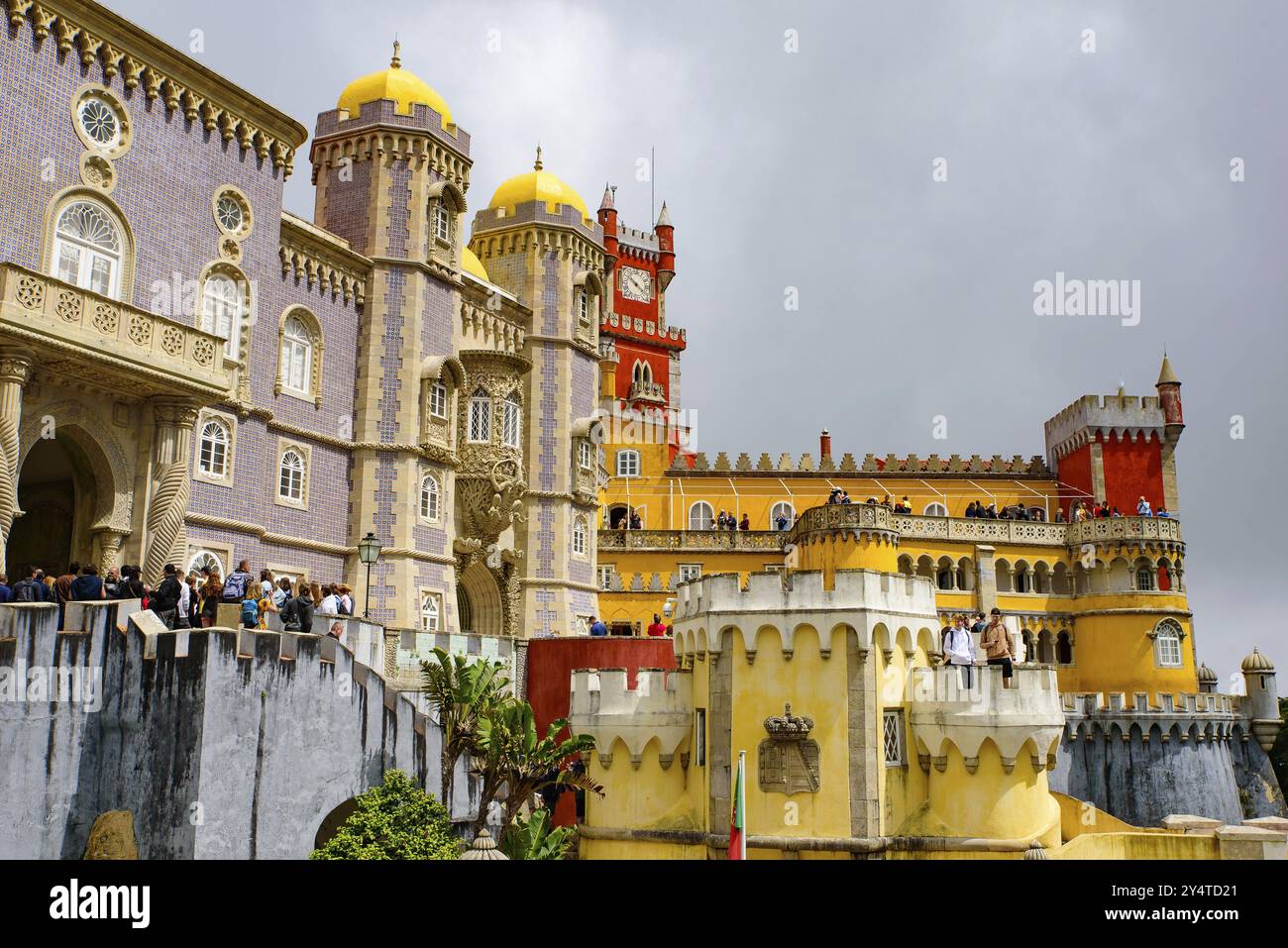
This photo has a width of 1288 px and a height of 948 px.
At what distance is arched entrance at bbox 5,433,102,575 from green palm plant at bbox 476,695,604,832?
10484mm

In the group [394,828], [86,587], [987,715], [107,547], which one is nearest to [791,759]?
[987,715]

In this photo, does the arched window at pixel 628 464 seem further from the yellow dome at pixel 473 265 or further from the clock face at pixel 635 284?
the clock face at pixel 635 284

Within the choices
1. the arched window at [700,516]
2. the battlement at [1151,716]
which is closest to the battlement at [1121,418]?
the battlement at [1151,716]

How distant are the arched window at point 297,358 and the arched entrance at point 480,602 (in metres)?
9.44

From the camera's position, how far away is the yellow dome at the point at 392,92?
37531 millimetres

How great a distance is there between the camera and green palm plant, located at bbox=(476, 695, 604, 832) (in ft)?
87.8

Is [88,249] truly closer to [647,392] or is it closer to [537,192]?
[537,192]

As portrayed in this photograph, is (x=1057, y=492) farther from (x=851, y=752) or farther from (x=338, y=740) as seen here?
(x=338, y=740)

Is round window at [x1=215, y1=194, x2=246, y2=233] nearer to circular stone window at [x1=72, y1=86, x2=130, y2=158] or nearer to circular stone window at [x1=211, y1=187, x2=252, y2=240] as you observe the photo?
circular stone window at [x1=211, y1=187, x2=252, y2=240]

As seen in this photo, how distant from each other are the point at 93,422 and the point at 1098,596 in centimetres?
4513

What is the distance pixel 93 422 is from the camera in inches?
1033

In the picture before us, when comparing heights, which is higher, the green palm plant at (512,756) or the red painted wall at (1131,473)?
the red painted wall at (1131,473)

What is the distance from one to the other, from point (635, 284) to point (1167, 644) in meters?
44.3

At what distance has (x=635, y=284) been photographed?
83875 millimetres
